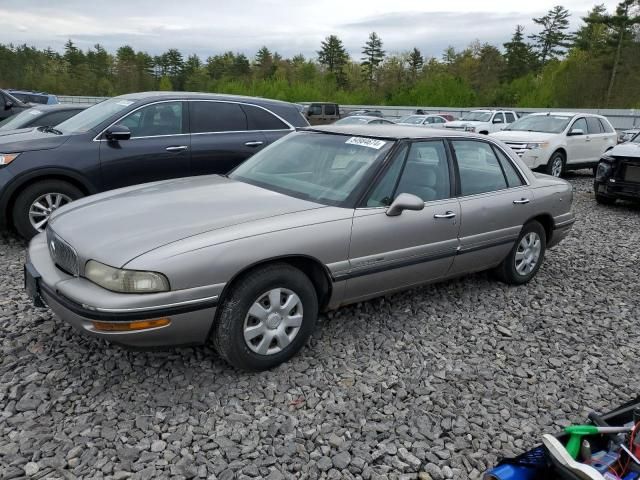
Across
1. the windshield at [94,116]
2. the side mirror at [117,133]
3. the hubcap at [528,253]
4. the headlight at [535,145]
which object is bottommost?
the hubcap at [528,253]

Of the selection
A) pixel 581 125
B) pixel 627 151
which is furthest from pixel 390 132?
pixel 581 125

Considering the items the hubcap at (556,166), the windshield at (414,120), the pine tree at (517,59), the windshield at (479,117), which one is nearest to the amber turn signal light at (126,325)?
the hubcap at (556,166)

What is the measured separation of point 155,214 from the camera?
3.26 meters

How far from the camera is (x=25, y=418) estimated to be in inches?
109

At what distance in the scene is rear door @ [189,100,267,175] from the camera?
20.7ft

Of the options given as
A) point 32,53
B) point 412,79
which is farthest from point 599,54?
point 32,53

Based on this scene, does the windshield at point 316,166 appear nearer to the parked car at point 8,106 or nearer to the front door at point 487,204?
the front door at point 487,204

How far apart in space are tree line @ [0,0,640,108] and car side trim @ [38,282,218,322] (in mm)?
40040

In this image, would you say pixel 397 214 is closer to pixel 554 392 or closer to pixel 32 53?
pixel 554 392

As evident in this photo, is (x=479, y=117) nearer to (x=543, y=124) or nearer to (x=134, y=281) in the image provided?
(x=543, y=124)

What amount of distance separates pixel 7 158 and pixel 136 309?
12.1ft

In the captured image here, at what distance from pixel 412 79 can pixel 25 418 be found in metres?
64.4

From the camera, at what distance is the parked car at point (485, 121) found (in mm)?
19359

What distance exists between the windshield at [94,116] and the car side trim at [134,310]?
3564 mm
